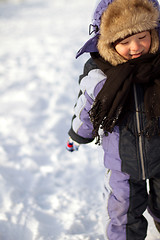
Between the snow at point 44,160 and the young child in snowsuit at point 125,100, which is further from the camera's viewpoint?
the snow at point 44,160

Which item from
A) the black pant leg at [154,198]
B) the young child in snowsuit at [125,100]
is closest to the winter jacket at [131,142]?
the young child in snowsuit at [125,100]

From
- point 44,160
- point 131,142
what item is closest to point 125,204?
point 131,142

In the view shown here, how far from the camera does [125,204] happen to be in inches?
58.8

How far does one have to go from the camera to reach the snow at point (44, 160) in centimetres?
191

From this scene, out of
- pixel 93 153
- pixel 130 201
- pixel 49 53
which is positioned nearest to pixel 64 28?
pixel 49 53

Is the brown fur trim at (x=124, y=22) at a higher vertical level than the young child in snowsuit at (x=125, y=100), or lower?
higher

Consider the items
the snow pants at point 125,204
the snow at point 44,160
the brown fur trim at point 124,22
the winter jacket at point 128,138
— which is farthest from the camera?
the snow at point 44,160

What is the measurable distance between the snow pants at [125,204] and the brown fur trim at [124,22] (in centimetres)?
68

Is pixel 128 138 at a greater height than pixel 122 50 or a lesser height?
lesser

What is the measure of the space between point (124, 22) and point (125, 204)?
97 centimetres

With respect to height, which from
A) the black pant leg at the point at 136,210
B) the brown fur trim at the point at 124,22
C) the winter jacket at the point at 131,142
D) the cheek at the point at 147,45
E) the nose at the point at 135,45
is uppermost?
the brown fur trim at the point at 124,22

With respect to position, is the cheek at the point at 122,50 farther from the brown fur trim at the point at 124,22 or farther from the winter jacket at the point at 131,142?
the winter jacket at the point at 131,142

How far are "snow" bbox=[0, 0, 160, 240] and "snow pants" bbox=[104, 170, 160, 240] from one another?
6.7 inches

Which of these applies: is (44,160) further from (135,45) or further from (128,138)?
(135,45)
